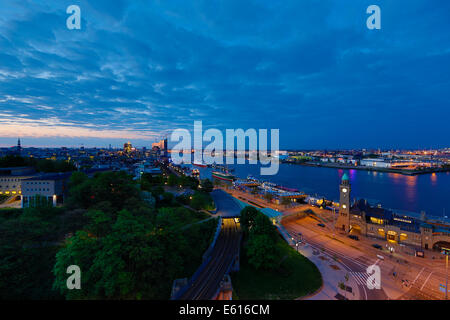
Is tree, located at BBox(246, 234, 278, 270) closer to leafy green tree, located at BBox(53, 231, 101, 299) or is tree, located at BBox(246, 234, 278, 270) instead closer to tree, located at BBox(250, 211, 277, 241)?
tree, located at BBox(250, 211, 277, 241)

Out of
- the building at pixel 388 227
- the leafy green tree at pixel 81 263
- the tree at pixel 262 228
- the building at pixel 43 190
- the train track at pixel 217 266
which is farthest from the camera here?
the building at pixel 43 190

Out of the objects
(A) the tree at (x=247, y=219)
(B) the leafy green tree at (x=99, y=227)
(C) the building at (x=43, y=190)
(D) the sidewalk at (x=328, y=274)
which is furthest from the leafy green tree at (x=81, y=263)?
(C) the building at (x=43, y=190)

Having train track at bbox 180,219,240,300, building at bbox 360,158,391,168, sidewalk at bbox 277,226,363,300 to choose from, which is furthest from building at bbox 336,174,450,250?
building at bbox 360,158,391,168

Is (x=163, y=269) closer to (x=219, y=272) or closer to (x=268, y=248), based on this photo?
(x=219, y=272)

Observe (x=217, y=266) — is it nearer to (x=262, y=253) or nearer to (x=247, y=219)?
(x=262, y=253)

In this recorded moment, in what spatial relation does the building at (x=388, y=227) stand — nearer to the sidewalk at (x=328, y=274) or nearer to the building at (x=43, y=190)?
the sidewalk at (x=328, y=274)
